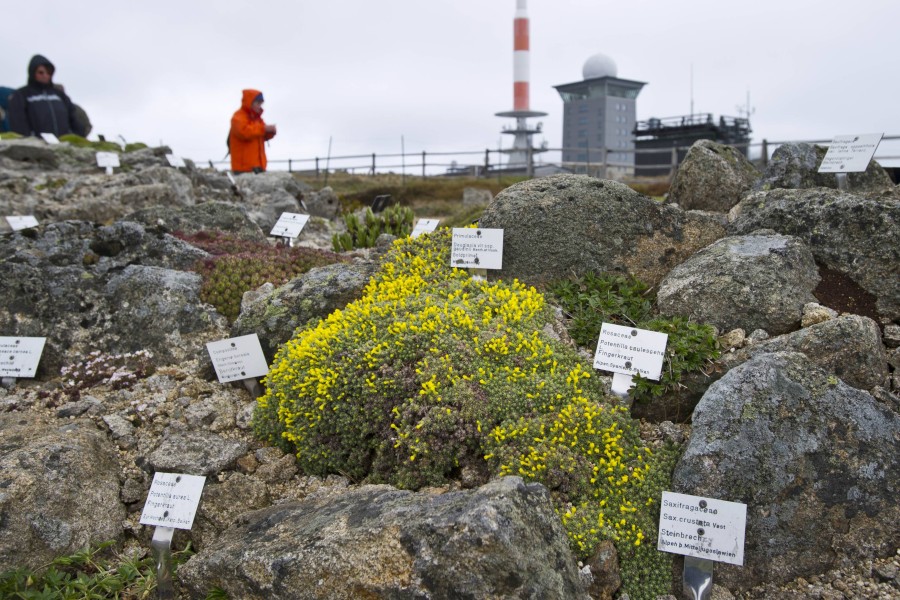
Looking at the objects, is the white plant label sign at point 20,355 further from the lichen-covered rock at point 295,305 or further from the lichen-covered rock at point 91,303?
the lichen-covered rock at point 295,305

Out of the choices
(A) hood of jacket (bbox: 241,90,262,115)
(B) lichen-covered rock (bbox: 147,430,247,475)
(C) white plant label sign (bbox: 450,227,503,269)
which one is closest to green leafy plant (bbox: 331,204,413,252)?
(C) white plant label sign (bbox: 450,227,503,269)

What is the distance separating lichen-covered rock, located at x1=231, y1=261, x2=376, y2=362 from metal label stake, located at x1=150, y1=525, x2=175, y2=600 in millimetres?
2077

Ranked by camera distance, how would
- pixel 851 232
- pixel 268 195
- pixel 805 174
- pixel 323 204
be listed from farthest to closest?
pixel 323 204 → pixel 268 195 → pixel 805 174 → pixel 851 232

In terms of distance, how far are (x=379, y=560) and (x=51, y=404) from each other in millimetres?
4114

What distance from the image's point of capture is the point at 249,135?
1844 centimetres

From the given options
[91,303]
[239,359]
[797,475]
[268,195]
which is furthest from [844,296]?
[268,195]

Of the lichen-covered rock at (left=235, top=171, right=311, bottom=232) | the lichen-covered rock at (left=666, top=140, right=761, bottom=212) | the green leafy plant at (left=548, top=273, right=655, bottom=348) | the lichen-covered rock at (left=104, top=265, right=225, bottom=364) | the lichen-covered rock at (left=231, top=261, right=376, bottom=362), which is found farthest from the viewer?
the lichen-covered rock at (left=235, top=171, right=311, bottom=232)

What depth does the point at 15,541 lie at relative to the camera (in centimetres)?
457

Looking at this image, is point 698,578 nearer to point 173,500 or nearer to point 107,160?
point 173,500

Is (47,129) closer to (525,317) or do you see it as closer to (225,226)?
(225,226)

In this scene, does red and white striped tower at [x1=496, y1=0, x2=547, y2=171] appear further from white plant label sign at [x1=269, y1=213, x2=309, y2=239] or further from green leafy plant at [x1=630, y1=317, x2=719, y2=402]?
green leafy plant at [x1=630, y1=317, x2=719, y2=402]

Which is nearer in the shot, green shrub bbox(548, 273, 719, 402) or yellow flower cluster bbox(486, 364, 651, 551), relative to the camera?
yellow flower cluster bbox(486, 364, 651, 551)

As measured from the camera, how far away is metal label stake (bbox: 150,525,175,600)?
454cm

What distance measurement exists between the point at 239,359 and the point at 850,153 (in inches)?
252
